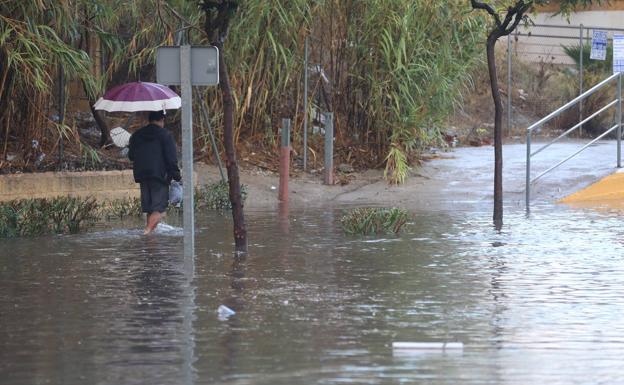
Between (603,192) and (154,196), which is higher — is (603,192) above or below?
below

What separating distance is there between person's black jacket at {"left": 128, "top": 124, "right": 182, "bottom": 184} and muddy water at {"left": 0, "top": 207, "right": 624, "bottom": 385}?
2.60 feet

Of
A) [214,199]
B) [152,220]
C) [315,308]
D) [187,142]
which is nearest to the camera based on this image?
[315,308]

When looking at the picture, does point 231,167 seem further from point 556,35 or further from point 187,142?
point 556,35

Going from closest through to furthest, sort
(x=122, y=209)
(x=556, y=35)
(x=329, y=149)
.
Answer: (x=122, y=209) → (x=329, y=149) → (x=556, y=35)

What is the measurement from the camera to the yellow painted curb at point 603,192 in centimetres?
1995

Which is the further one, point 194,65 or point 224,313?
Result: point 194,65

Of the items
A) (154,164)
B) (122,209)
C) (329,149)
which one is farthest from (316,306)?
(329,149)

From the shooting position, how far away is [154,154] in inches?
600

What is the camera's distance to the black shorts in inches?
602

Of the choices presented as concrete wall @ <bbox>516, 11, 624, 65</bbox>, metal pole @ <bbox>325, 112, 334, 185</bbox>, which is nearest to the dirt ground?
metal pole @ <bbox>325, 112, 334, 185</bbox>

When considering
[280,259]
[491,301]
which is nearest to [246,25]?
[280,259]

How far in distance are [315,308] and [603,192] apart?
11287mm

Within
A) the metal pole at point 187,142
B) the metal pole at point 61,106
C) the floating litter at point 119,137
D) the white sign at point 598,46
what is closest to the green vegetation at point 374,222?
the metal pole at point 187,142

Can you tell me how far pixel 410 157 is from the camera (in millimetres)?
23297
